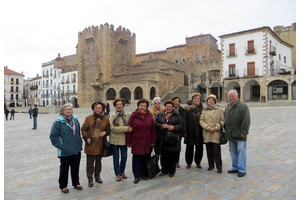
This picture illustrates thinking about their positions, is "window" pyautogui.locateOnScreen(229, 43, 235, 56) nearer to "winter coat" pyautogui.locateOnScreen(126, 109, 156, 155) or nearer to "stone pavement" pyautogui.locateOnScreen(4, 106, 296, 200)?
"stone pavement" pyautogui.locateOnScreen(4, 106, 296, 200)

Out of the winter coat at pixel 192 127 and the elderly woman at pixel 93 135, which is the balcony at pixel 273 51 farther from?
the elderly woman at pixel 93 135

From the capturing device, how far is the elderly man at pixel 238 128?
3861mm

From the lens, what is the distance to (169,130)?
155 inches

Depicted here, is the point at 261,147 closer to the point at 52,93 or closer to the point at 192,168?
the point at 192,168

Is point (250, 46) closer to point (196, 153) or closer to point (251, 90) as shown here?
point (251, 90)

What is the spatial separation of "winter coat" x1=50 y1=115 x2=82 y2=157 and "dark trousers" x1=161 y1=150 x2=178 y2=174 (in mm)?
1666

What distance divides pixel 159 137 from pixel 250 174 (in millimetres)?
1899

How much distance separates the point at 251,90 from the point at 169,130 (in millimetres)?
24393

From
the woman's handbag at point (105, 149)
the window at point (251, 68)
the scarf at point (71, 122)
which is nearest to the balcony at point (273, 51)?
the window at point (251, 68)

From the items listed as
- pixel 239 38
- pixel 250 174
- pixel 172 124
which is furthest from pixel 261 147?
pixel 239 38

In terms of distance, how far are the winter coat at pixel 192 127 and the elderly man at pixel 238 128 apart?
1.82 feet

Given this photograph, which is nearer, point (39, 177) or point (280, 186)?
point (280, 186)

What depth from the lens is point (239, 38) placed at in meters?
23.9

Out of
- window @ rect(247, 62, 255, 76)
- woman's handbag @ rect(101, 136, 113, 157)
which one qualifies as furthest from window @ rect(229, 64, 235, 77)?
woman's handbag @ rect(101, 136, 113, 157)
